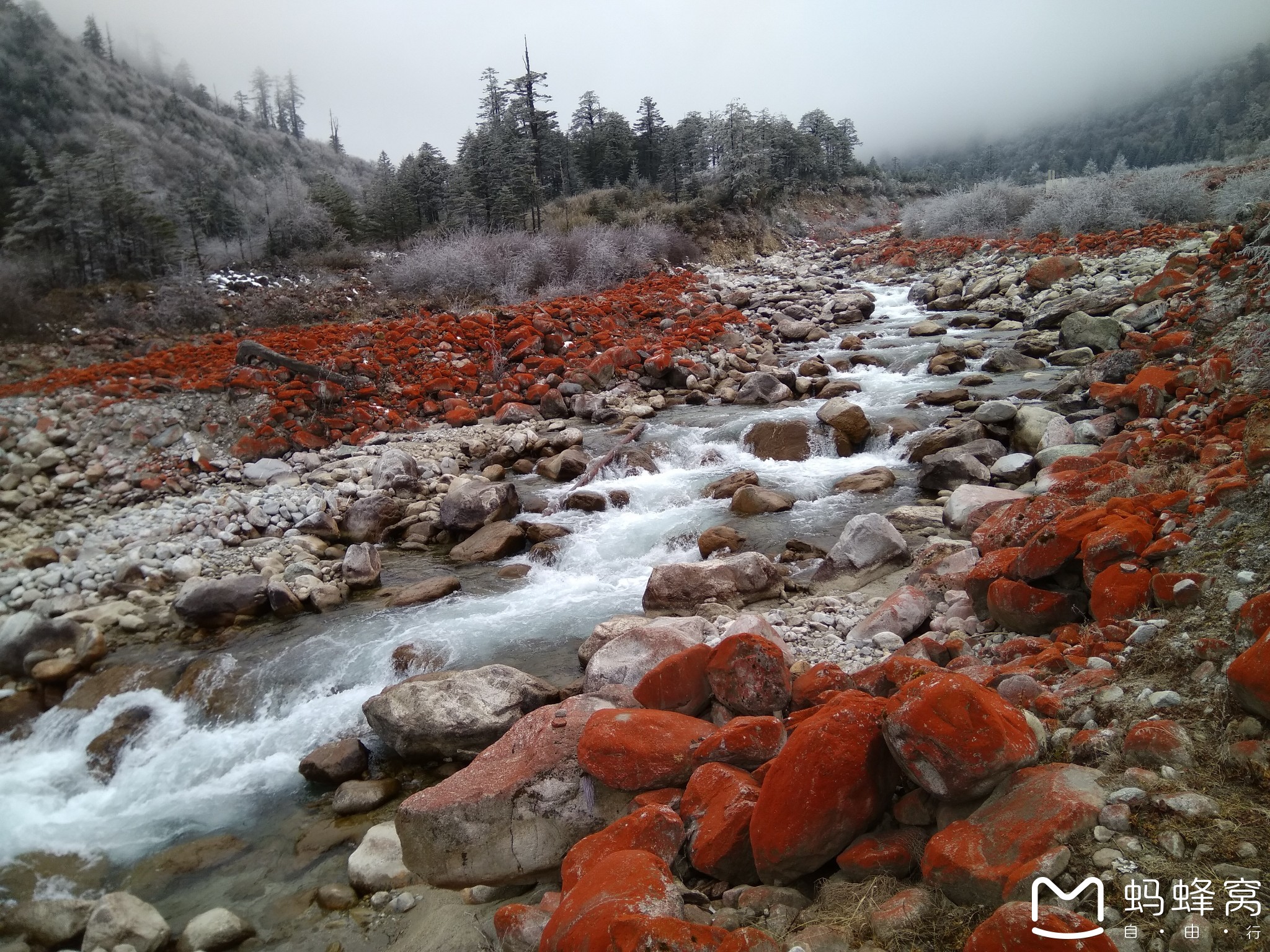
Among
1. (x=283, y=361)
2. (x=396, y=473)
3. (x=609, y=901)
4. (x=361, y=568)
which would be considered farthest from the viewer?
(x=283, y=361)

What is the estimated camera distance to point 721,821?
2.98 m

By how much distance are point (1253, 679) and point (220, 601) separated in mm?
8897

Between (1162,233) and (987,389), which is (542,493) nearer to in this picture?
(987,389)

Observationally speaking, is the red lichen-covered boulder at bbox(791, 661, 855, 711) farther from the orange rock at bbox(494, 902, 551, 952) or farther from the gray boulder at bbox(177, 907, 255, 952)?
the gray boulder at bbox(177, 907, 255, 952)

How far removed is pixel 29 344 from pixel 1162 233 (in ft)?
99.9

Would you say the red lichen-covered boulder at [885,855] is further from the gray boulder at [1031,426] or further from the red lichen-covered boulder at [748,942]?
the gray boulder at [1031,426]

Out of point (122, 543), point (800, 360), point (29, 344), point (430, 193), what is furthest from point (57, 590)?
point (430, 193)

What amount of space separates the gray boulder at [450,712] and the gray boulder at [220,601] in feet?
10.6

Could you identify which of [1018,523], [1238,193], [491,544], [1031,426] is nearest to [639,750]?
[1018,523]

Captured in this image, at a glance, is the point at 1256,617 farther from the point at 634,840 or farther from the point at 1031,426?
the point at 1031,426

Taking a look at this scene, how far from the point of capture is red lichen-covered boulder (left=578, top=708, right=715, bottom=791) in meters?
3.62

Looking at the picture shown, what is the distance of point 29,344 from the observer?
15.9 metres

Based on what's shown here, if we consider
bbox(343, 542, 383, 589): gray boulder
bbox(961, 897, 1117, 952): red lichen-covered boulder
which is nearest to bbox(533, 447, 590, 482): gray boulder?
bbox(343, 542, 383, 589): gray boulder

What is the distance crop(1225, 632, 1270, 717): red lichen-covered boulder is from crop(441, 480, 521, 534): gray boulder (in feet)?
27.1
